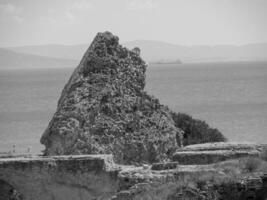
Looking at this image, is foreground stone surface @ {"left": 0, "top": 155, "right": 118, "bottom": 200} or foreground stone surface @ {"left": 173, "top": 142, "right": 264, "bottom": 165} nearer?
foreground stone surface @ {"left": 0, "top": 155, "right": 118, "bottom": 200}

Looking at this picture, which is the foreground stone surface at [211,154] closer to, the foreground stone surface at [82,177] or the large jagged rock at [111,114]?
the foreground stone surface at [82,177]

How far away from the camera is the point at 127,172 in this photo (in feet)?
38.9

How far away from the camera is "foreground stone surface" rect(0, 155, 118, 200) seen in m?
12.6

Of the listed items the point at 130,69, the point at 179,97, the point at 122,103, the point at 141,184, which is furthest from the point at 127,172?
the point at 179,97

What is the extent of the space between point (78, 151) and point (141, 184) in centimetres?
345

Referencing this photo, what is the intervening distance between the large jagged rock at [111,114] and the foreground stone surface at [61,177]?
1.14 meters

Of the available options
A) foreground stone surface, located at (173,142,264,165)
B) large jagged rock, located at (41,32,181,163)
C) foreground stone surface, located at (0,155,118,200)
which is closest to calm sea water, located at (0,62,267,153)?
large jagged rock, located at (41,32,181,163)

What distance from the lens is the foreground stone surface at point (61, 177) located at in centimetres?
1264

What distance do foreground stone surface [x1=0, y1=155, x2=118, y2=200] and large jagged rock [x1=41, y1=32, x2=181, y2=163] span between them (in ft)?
3.75

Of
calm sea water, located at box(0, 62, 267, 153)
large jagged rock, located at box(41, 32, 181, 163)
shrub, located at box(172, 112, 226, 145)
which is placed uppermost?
large jagged rock, located at box(41, 32, 181, 163)

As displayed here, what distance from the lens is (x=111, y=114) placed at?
14.8m

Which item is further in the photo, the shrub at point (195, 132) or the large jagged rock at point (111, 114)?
the shrub at point (195, 132)

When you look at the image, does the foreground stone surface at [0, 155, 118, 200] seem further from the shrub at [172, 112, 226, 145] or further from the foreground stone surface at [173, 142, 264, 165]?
the shrub at [172, 112, 226, 145]

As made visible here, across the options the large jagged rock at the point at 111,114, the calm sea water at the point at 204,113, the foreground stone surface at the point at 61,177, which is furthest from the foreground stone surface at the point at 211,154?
the calm sea water at the point at 204,113
